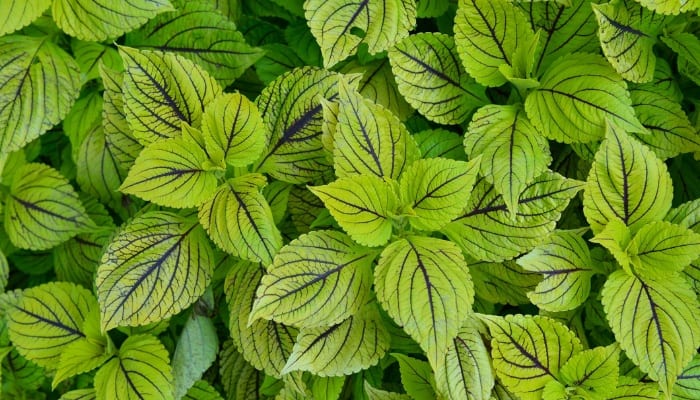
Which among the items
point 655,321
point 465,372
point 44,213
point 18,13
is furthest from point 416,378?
point 18,13

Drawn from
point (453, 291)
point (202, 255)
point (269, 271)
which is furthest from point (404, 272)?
point (202, 255)

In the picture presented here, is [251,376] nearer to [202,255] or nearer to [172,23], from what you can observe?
[202,255]

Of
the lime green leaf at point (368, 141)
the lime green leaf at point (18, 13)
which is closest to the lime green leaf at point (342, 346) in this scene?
the lime green leaf at point (368, 141)

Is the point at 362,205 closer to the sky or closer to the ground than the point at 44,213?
closer to the sky

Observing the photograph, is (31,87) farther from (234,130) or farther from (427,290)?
(427,290)

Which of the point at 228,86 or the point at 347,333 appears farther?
the point at 228,86
